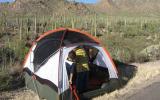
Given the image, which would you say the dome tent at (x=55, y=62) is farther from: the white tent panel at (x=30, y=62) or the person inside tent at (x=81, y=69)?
the person inside tent at (x=81, y=69)

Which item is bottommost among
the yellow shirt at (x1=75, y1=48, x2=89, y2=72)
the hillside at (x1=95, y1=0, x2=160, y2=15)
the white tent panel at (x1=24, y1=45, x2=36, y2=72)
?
the hillside at (x1=95, y1=0, x2=160, y2=15)

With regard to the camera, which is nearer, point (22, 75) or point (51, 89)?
point (51, 89)

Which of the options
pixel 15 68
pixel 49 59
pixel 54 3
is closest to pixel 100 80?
pixel 49 59

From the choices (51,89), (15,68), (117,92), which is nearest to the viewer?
(51,89)

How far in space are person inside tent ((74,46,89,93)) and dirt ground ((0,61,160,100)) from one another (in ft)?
2.28

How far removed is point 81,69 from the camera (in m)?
13.1

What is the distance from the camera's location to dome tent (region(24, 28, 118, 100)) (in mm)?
12484

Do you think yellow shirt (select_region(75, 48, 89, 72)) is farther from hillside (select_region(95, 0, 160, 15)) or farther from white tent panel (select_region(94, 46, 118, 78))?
hillside (select_region(95, 0, 160, 15))

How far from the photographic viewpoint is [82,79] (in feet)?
43.2

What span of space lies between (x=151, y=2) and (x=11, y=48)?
138 meters

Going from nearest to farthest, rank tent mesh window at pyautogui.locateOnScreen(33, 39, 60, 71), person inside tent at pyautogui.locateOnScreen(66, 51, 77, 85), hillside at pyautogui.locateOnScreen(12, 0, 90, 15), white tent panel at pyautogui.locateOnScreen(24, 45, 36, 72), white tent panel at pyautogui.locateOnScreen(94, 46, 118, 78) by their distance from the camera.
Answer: person inside tent at pyautogui.locateOnScreen(66, 51, 77, 85) → tent mesh window at pyautogui.locateOnScreen(33, 39, 60, 71) → white tent panel at pyautogui.locateOnScreen(24, 45, 36, 72) → white tent panel at pyautogui.locateOnScreen(94, 46, 118, 78) → hillside at pyautogui.locateOnScreen(12, 0, 90, 15)

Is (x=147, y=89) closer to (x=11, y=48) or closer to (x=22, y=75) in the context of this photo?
(x=22, y=75)

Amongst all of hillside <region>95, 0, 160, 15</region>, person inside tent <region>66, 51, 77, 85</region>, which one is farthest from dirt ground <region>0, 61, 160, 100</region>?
hillside <region>95, 0, 160, 15</region>

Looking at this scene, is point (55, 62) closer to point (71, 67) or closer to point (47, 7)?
point (71, 67)
